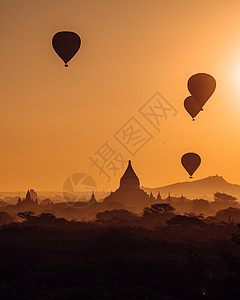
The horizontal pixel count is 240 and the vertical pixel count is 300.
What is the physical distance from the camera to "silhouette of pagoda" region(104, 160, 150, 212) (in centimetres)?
15000

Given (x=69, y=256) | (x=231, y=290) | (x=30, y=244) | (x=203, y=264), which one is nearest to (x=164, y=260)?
(x=203, y=264)

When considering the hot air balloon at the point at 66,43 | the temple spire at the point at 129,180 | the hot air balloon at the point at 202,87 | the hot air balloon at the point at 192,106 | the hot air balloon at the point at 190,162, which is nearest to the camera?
the hot air balloon at the point at 66,43

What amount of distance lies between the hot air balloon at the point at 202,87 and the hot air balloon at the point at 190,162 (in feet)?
75.4

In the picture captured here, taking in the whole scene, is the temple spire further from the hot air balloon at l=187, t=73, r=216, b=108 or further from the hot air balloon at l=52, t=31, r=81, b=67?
the hot air balloon at l=52, t=31, r=81, b=67

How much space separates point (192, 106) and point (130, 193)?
89.9 meters

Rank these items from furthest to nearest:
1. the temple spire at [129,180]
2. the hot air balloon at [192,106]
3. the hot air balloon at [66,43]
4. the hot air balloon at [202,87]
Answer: the temple spire at [129,180] < the hot air balloon at [192,106] < the hot air balloon at [202,87] < the hot air balloon at [66,43]

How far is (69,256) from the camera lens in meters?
55.5

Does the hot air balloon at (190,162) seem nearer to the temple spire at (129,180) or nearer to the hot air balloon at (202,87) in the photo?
the hot air balloon at (202,87)

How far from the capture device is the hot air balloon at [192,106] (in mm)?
62875

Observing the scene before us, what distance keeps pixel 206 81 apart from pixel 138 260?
24693mm

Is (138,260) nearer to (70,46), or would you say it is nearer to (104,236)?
(104,236)

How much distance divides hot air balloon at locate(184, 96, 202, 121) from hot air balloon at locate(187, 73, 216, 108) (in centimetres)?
242

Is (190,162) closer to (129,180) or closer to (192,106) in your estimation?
(192,106)

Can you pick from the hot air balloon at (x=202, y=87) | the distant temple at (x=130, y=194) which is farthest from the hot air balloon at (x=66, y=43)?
the distant temple at (x=130, y=194)
